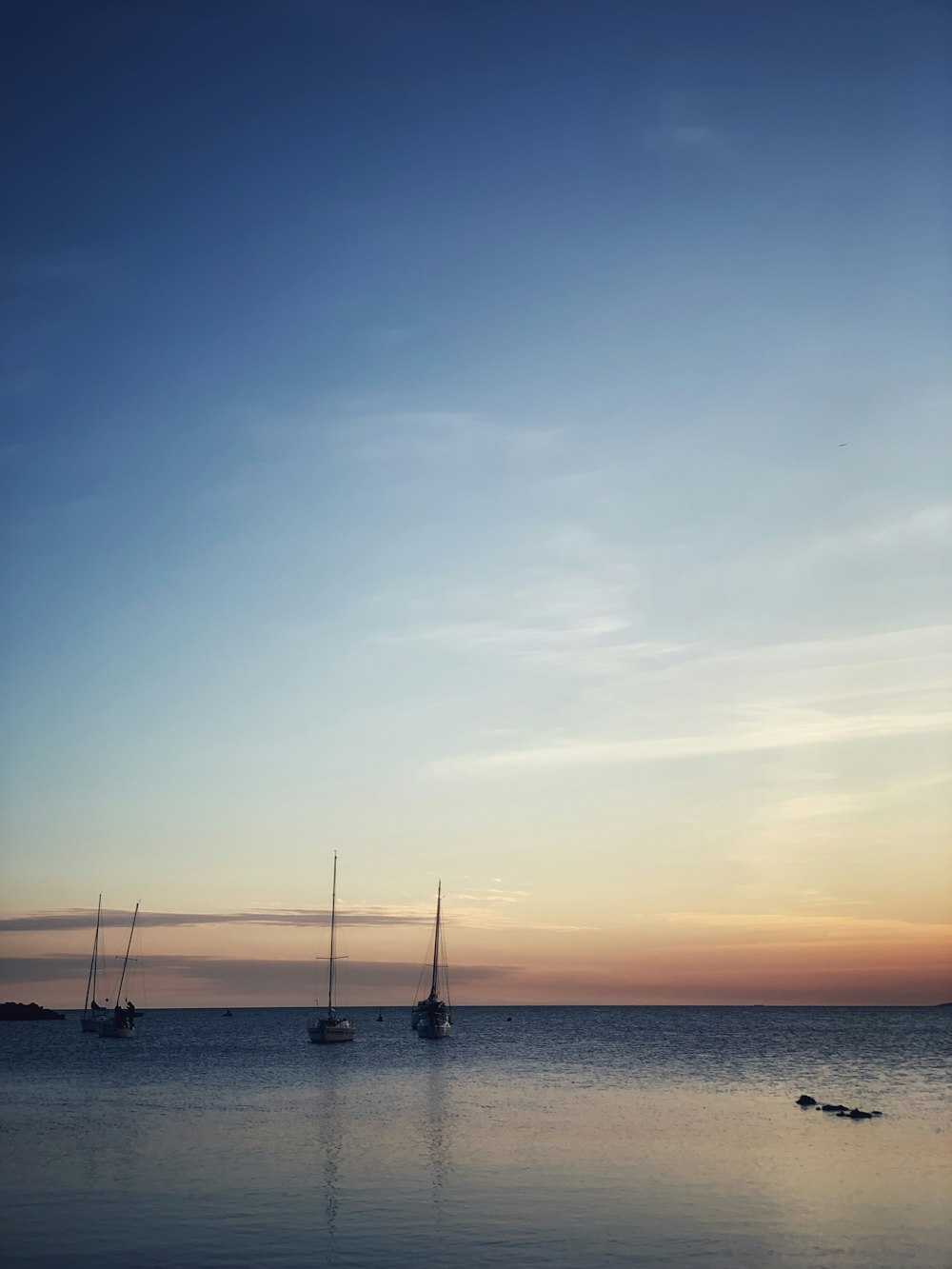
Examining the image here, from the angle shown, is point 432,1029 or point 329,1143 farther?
point 432,1029

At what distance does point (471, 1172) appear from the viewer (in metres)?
40.4

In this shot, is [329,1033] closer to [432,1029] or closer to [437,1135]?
[432,1029]

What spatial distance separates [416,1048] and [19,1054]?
47467 millimetres

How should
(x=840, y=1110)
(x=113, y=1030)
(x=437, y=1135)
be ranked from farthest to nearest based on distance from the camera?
(x=113, y=1030) → (x=840, y=1110) → (x=437, y=1135)

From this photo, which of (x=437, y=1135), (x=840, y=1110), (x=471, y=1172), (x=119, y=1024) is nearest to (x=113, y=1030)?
(x=119, y=1024)

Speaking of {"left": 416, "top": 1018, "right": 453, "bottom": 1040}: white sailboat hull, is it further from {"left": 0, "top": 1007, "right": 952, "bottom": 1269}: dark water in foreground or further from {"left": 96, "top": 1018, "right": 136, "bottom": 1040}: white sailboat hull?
{"left": 0, "top": 1007, "right": 952, "bottom": 1269}: dark water in foreground

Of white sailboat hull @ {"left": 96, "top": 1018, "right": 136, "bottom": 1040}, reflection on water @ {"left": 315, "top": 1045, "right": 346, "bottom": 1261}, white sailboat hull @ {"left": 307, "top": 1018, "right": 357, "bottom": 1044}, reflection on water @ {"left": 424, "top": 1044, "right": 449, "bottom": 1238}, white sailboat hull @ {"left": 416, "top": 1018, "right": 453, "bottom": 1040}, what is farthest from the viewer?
white sailboat hull @ {"left": 96, "top": 1018, "right": 136, "bottom": 1040}

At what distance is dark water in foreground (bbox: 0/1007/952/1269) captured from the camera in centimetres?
3003

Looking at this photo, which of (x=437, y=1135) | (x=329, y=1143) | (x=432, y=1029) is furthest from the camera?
(x=432, y=1029)

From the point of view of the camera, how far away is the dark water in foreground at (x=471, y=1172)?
3003 cm

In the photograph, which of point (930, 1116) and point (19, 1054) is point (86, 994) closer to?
point (19, 1054)

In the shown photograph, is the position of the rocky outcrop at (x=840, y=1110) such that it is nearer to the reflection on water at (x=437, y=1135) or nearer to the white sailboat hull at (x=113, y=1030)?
the reflection on water at (x=437, y=1135)

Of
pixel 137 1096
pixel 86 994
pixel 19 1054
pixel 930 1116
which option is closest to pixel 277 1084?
pixel 137 1096

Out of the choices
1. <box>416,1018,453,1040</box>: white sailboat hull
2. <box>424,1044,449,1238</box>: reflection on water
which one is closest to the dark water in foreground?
<box>424,1044,449,1238</box>: reflection on water
